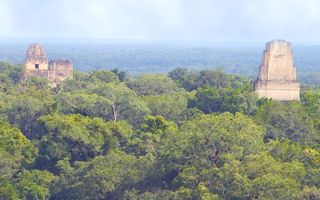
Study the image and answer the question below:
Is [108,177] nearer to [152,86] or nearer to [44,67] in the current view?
[152,86]

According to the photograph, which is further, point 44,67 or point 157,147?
point 44,67

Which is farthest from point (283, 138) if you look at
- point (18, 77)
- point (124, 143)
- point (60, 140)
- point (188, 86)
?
point (18, 77)

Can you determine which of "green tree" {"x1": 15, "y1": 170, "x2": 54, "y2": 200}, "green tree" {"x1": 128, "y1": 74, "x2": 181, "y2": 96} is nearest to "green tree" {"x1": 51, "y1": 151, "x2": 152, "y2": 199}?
"green tree" {"x1": 15, "y1": 170, "x2": 54, "y2": 200}

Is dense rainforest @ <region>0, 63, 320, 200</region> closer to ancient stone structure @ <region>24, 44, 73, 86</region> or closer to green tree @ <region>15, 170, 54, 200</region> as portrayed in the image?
green tree @ <region>15, 170, 54, 200</region>

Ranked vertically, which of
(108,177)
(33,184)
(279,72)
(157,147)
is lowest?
(33,184)

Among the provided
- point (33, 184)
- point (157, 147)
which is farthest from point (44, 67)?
point (33, 184)

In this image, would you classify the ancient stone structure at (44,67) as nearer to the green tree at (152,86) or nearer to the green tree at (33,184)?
the green tree at (152,86)

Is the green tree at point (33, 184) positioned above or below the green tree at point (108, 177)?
below

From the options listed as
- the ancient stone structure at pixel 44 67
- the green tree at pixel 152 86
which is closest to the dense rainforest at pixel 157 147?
the green tree at pixel 152 86
